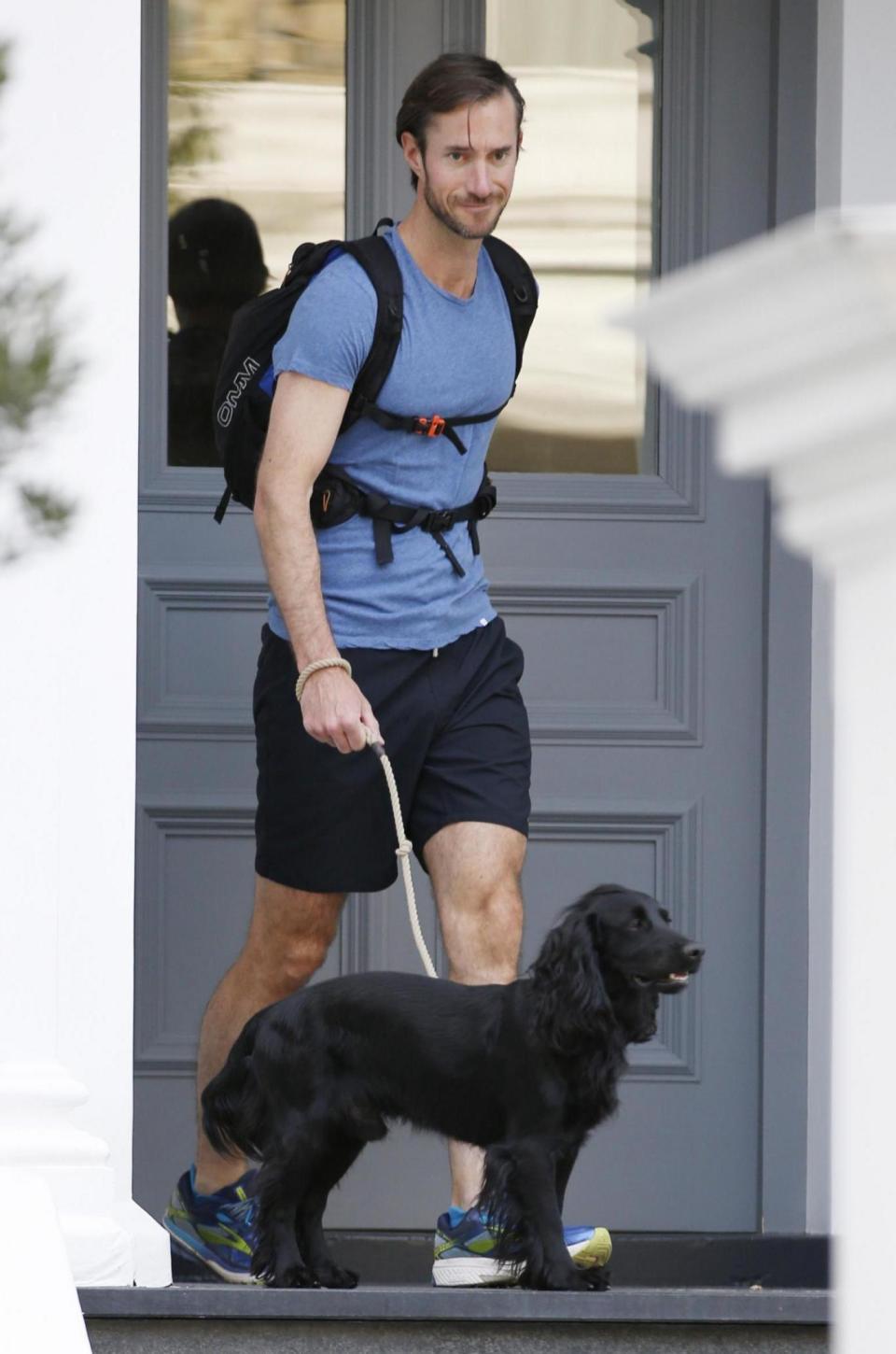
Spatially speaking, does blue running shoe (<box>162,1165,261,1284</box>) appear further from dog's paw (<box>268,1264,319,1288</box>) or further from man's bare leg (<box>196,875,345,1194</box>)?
dog's paw (<box>268,1264,319,1288</box>)

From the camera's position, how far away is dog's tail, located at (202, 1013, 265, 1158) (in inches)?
149

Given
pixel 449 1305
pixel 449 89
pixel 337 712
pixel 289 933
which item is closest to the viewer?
pixel 449 1305

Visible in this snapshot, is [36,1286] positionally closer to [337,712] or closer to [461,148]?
[337,712]

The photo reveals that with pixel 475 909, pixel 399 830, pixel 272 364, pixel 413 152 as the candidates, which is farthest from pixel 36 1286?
pixel 413 152

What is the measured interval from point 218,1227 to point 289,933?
56 centimetres

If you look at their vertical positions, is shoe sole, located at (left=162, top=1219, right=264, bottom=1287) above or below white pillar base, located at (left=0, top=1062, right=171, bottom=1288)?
below

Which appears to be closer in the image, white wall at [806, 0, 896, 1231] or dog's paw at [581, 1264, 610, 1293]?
dog's paw at [581, 1264, 610, 1293]

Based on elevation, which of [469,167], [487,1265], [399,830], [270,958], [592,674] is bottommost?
[487,1265]

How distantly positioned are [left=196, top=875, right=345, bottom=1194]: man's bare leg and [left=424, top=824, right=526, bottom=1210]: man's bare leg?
24cm

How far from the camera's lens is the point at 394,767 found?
12.7ft

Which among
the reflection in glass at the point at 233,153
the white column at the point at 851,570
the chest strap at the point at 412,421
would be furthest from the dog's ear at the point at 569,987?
the white column at the point at 851,570

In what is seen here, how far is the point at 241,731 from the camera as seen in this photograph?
4.75 m

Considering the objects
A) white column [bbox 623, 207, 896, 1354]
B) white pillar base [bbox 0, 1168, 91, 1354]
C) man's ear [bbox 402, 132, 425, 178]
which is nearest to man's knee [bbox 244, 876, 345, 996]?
man's ear [bbox 402, 132, 425, 178]

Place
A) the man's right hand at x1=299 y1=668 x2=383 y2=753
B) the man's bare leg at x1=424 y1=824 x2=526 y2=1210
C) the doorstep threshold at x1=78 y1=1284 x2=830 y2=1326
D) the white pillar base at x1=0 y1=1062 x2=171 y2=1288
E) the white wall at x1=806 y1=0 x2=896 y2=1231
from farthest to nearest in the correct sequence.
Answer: the white wall at x1=806 y1=0 x2=896 y2=1231, the man's bare leg at x1=424 y1=824 x2=526 y2=1210, the man's right hand at x1=299 y1=668 x2=383 y2=753, the white pillar base at x1=0 y1=1062 x2=171 y2=1288, the doorstep threshold at x1=78 y1=1284 x2=830 y2=1326
